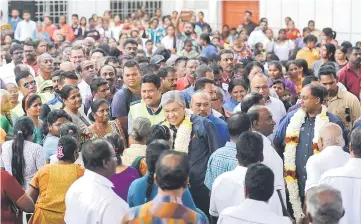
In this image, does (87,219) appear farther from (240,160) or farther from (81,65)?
(81,65)

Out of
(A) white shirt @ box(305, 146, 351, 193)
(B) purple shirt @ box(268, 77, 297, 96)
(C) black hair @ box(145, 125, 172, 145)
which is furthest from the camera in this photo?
(B) purple shirt @ box(268, 77, 297, 96)

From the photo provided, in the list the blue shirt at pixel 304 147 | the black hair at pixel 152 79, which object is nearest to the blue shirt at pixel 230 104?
the black hair at pixel 152 79

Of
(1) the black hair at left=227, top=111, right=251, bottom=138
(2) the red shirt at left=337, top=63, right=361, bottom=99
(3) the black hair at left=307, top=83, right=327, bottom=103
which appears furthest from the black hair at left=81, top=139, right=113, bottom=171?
(2) the red shirt at left=337, top=63, right=361, bottom=99

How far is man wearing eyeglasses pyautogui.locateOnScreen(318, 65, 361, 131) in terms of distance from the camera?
10.7m

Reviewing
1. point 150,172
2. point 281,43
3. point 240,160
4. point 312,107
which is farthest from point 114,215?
point 281,43

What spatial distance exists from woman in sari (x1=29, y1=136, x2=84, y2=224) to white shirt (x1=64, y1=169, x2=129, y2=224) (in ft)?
2.39

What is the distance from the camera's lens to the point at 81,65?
1403 cm

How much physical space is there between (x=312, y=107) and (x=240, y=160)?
102 inches

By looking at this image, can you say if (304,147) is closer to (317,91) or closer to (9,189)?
(317,91)

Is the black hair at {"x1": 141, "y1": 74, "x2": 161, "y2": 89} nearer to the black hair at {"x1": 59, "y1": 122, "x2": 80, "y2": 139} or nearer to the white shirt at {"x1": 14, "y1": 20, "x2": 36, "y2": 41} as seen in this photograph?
the black hair at {"x1": 59, "y1": 122, "x2": 80, "y2": 139}

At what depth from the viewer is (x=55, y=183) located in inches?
288

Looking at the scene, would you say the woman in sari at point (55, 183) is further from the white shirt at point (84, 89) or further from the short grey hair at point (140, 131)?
the white shirt at point (84, 89)

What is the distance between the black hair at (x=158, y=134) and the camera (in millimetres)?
8000

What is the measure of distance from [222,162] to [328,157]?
3.02 feet
